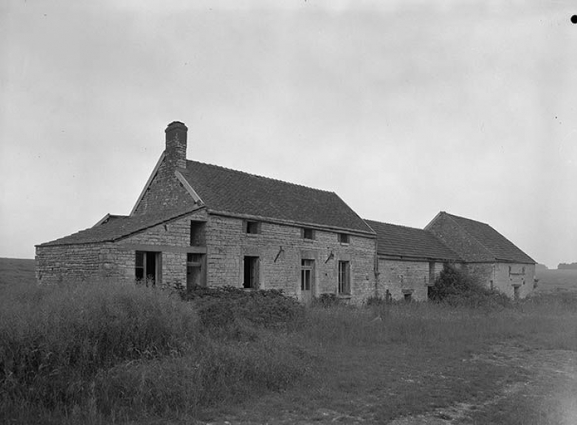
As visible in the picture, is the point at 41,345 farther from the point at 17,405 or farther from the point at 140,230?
the point at 140,230

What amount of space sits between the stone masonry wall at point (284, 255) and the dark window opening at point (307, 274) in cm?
22

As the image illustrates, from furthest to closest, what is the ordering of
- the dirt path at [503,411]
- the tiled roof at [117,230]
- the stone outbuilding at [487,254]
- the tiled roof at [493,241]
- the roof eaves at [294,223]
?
the tiled roof at [493,241], the stone outbuilding at [487,254], the roof eaves at [294,223], the tiled roof at [117,230], the dirt path at [503,411]

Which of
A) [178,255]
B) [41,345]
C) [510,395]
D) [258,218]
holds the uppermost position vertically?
[258,218]

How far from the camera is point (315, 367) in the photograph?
28.9ft

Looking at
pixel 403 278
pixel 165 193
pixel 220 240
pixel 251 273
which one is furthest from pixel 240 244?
pixel 403 278

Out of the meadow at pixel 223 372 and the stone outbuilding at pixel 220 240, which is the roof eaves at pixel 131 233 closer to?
the stone outbuilding at pixel 220 240

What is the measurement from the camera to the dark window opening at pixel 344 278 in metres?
21.6

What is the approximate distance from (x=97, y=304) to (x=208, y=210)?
308 inches

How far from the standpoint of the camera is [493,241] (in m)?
32.7

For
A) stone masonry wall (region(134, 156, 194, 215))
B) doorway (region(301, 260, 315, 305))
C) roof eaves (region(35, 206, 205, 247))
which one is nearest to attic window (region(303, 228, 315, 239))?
doorway (region(301, 260, 315, 305))

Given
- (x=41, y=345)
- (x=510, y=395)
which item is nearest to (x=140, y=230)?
(x=41, y=345)

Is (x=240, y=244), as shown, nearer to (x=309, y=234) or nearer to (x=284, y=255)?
(x=284, y=255)

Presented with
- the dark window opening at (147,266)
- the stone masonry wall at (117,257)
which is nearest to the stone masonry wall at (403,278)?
the stone masonry wall at (117,257)

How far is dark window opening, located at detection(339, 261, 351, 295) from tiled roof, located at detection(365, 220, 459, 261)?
8.83 ft
